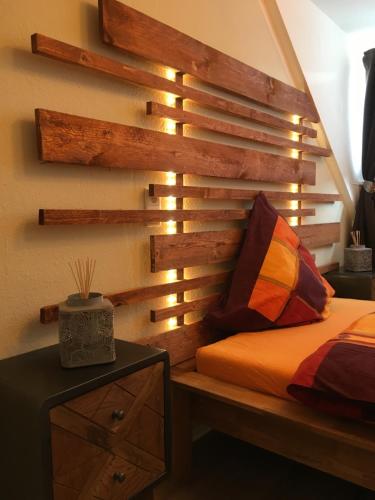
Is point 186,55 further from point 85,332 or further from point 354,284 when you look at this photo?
point 354,284

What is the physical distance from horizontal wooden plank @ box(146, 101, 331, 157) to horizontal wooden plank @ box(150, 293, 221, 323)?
0.80m

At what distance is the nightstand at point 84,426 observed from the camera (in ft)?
3.44

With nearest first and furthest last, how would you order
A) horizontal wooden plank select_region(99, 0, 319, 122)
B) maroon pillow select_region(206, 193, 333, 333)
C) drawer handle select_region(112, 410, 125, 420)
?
drawer handle select_region(112, 410, 125, 420) → horizontal wooden plank select_region(99, 0, 319, 122) → maroon pillow select_region(206, 193, 333, 333)

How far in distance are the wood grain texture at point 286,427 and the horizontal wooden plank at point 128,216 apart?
2.20 ft

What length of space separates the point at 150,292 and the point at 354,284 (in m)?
1.86

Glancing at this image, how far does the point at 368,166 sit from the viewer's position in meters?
3.63

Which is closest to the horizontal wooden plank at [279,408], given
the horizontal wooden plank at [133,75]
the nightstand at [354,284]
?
the horizontal wooden plank at [133,75]

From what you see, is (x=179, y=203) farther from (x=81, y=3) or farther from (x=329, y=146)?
(x=329, y=146)

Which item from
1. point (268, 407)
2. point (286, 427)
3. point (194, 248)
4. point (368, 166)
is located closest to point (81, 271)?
point (194, 248)

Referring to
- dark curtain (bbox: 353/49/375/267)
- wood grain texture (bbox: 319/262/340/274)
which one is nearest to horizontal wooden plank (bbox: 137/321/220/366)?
wood grain texture (bbox: 319/262/340/274)

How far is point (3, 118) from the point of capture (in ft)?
4.31

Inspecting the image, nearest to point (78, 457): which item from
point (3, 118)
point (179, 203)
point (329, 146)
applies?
point (3, 118)

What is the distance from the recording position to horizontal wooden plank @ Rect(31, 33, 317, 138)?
1374 millimetres

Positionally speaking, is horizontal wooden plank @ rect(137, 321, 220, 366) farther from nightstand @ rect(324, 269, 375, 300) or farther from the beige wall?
nightstand @ rect(324, 269, 375, 300)
